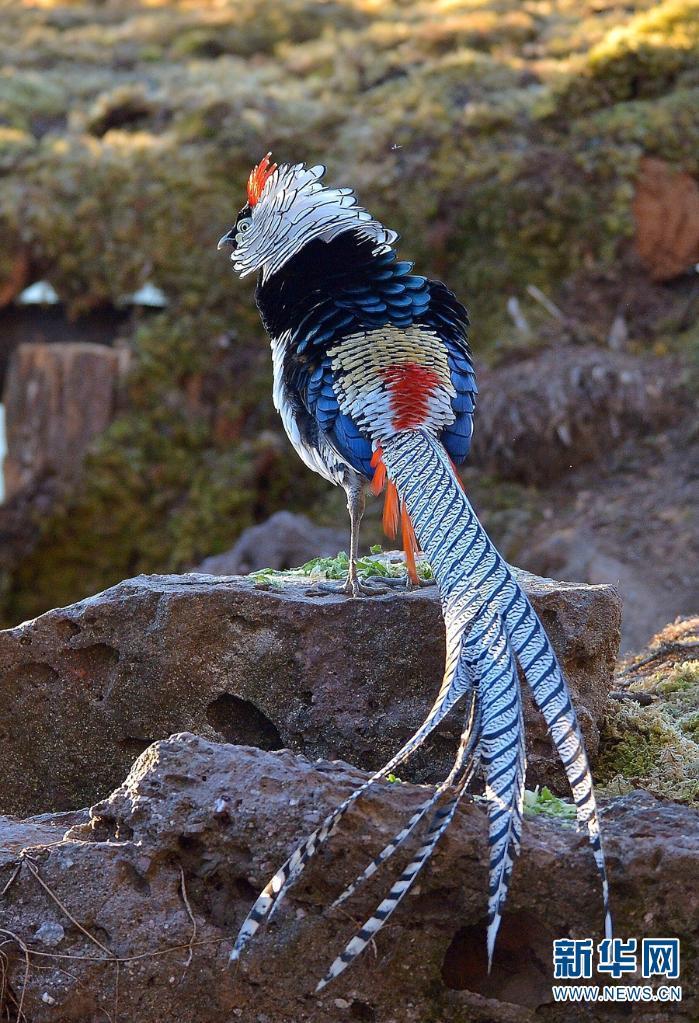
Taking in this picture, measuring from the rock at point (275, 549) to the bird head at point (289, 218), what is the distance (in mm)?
4321

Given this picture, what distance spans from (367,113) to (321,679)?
974 centimetres

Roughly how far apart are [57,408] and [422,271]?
3607 mm

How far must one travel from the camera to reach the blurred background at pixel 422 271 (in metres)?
10.4

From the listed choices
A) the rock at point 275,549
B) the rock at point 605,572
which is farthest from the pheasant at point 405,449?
the rock at point 605,572

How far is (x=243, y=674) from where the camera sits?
4.54 meters

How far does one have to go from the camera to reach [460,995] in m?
3.23

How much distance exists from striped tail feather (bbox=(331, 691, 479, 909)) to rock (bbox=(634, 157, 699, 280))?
28.3ft

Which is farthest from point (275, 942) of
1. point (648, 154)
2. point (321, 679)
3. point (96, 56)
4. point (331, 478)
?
point (96, 56)

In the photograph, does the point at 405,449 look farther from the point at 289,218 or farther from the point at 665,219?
the point at 665,219

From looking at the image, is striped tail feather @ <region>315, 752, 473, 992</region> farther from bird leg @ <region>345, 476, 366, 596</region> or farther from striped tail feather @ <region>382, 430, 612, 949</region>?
bird leg @ <region>345, 476, 366, 596</region>

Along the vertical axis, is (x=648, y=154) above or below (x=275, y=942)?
above

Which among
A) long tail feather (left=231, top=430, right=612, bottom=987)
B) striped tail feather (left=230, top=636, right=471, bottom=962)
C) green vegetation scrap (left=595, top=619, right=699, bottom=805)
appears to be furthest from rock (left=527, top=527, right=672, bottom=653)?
striped tail feather (left=230, top=636, right=471, bottom=962)

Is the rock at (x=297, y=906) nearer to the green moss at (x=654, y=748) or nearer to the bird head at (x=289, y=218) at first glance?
the green moss at (x=654, y=748)

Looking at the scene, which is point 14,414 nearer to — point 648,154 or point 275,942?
point 648,154
